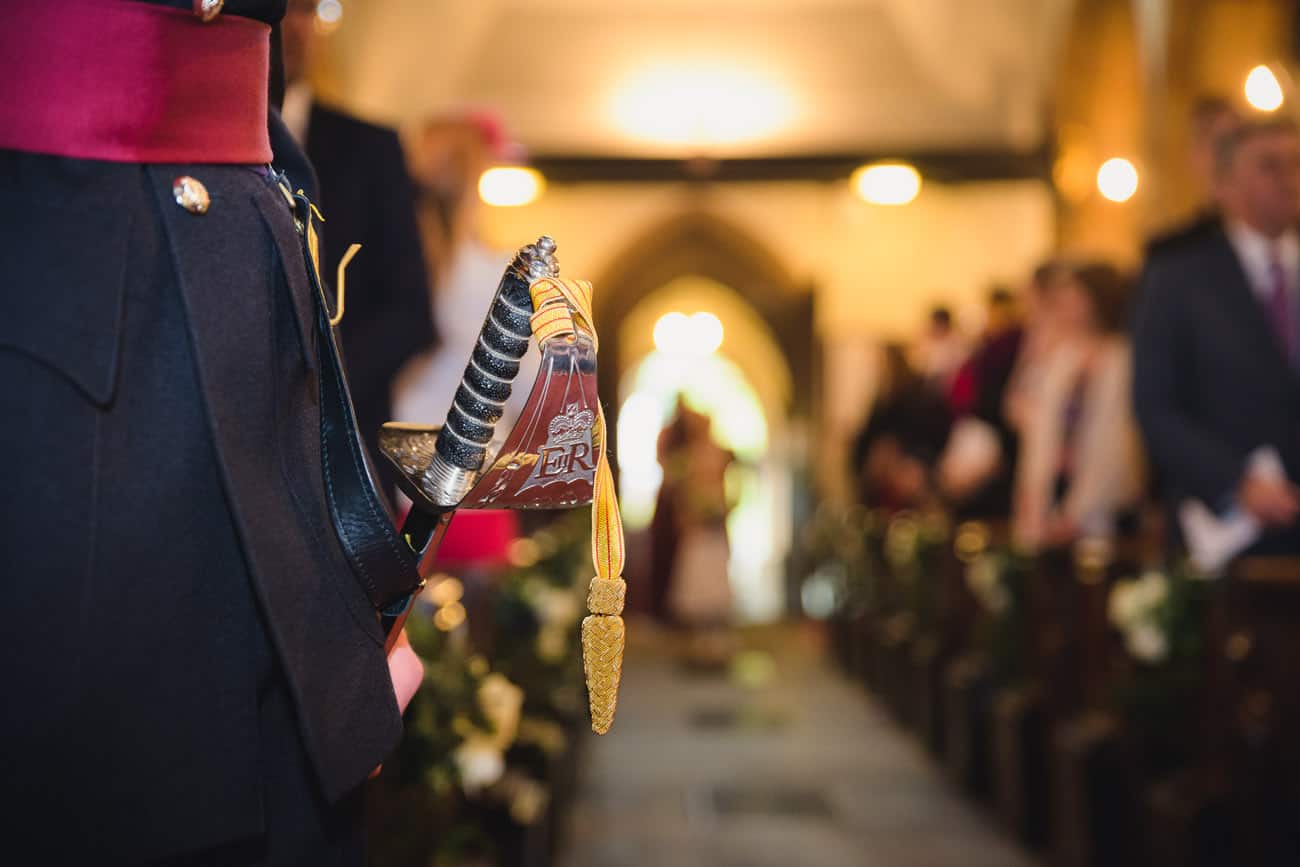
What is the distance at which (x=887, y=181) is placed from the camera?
15734mm

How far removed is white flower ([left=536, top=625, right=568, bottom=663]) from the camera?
4703 millimetres

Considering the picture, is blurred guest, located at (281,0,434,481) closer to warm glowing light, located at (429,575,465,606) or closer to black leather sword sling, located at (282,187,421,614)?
warm glowing light, located at (429,575,465,606)

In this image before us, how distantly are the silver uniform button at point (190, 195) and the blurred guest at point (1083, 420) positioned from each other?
4.68 m

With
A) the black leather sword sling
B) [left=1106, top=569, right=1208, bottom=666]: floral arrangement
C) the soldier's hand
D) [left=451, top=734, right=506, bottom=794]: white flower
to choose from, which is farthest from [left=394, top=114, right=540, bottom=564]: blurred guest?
the black leather sword sling

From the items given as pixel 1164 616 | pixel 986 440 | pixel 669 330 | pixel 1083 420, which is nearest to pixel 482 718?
pixel 1164 616

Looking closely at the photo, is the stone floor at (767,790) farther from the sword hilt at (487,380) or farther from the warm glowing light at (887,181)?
the warm glowing light at (887,181)

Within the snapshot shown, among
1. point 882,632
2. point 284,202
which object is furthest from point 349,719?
point 882,632

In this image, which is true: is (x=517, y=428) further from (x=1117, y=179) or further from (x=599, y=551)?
(x=1117, y=179)

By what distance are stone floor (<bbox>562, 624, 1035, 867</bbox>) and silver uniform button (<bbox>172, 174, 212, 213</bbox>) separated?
13.7 feet

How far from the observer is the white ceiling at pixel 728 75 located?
53.3 feet

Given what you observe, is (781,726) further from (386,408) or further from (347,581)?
(347,581)

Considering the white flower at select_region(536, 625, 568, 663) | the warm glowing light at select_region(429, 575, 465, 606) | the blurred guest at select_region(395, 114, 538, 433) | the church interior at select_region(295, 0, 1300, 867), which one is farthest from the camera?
the white flower at select_region(536, 625, 568, 663)

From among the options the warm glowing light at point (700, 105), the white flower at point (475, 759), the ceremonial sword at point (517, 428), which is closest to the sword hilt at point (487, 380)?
the ceremonial sword at point (517, 428)

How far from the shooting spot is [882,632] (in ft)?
29.2
